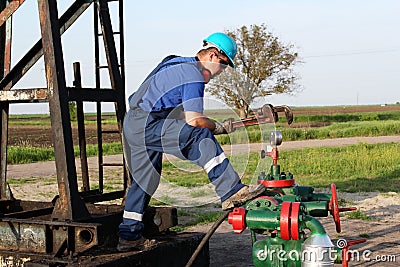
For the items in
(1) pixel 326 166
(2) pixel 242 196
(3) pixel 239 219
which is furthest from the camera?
(1) pixel 326 166

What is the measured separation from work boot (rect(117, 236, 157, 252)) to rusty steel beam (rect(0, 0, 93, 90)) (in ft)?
7.16

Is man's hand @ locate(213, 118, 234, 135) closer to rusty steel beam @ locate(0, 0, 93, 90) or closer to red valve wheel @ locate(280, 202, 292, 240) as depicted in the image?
red valve wheel @ locate(280, 202, 292, 240)

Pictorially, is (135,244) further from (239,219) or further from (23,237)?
(239,219)

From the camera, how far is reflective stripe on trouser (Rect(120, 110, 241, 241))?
4.89 metres

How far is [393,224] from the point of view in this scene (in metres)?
8.85

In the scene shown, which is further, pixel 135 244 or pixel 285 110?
pixel 135 244

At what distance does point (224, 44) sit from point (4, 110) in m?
2.80

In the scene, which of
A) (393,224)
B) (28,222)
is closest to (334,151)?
(393,224)

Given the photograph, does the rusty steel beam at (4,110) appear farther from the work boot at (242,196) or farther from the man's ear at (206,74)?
the work boot at (242,196)

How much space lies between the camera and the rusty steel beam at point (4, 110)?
21.9ft

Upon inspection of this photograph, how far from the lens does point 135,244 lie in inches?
214

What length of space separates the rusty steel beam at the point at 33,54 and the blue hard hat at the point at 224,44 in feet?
6.59

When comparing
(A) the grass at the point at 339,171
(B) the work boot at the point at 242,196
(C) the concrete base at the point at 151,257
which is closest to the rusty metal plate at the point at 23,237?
(C) the concrete base at the point at 151,257

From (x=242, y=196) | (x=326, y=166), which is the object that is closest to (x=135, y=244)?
(x=242, y=196)
